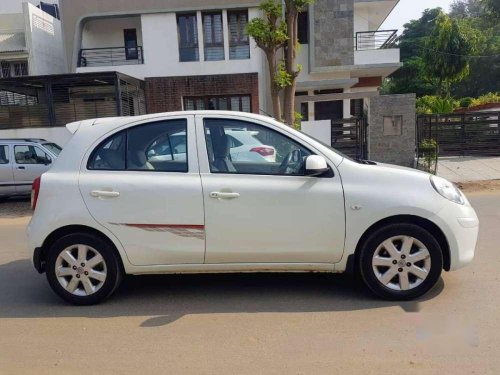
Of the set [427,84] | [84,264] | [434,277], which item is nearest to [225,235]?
[84,264]

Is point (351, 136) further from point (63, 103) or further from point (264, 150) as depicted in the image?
point (264, 150)

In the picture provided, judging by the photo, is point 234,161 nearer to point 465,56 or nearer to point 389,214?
point 389,214

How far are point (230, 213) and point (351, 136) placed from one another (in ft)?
37.8

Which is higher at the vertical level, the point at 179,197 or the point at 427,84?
the point at 427,84

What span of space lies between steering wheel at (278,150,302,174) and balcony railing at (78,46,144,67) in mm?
16395

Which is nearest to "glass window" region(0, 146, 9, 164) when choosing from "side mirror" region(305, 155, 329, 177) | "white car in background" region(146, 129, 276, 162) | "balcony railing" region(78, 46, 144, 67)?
"white car in background" region(146, 129, 276, 162)

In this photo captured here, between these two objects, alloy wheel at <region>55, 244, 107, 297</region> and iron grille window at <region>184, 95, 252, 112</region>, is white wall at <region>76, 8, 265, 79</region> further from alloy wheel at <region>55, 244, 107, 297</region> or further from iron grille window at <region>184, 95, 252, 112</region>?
alloy wheel at <region>55, 244, 107, 297</region>

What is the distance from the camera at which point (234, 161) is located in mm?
4109

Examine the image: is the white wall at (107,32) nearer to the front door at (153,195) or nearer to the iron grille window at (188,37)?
the iron grille window at (188,37)

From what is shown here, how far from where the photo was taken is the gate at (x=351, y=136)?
48.3 feet

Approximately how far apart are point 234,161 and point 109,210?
1201 mm

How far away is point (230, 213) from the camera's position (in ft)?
13.0

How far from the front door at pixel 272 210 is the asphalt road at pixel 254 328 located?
0.49 metres

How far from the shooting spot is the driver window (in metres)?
4.05
